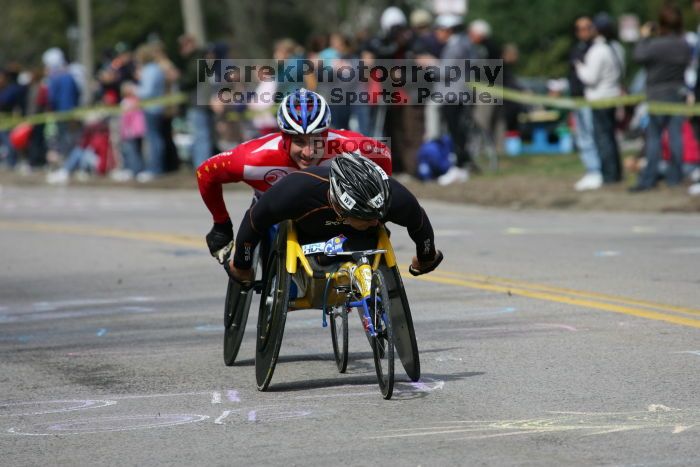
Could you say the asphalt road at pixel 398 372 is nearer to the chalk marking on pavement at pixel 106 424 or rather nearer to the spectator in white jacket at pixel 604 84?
the chalk marking on pavement at pixel 106 424

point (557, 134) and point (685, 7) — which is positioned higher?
point (685, 7)

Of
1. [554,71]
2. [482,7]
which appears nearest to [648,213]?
[554,71]

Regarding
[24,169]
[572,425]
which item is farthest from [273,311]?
[24,169]

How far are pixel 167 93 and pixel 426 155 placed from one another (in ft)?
21.3

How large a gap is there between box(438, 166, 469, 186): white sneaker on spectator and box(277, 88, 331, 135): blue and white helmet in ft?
45.1

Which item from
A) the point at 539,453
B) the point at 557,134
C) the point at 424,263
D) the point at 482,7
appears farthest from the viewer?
the point at 482,7

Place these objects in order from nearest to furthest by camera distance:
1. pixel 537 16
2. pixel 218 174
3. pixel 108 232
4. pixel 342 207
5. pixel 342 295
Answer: pixel 342 207, pixel 342 295, pixel 218 174, pixel 108 232, pixel 537 16

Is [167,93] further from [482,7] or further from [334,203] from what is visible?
[482,7]

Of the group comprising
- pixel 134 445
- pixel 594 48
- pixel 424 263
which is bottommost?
pixel 134 445

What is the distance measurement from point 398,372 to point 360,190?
128 centimetres

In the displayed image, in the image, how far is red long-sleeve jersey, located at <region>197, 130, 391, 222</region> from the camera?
28.0ft

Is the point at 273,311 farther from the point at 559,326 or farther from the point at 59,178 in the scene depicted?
the point at 59,178

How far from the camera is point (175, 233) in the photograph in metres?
17.6

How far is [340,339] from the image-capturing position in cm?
884
